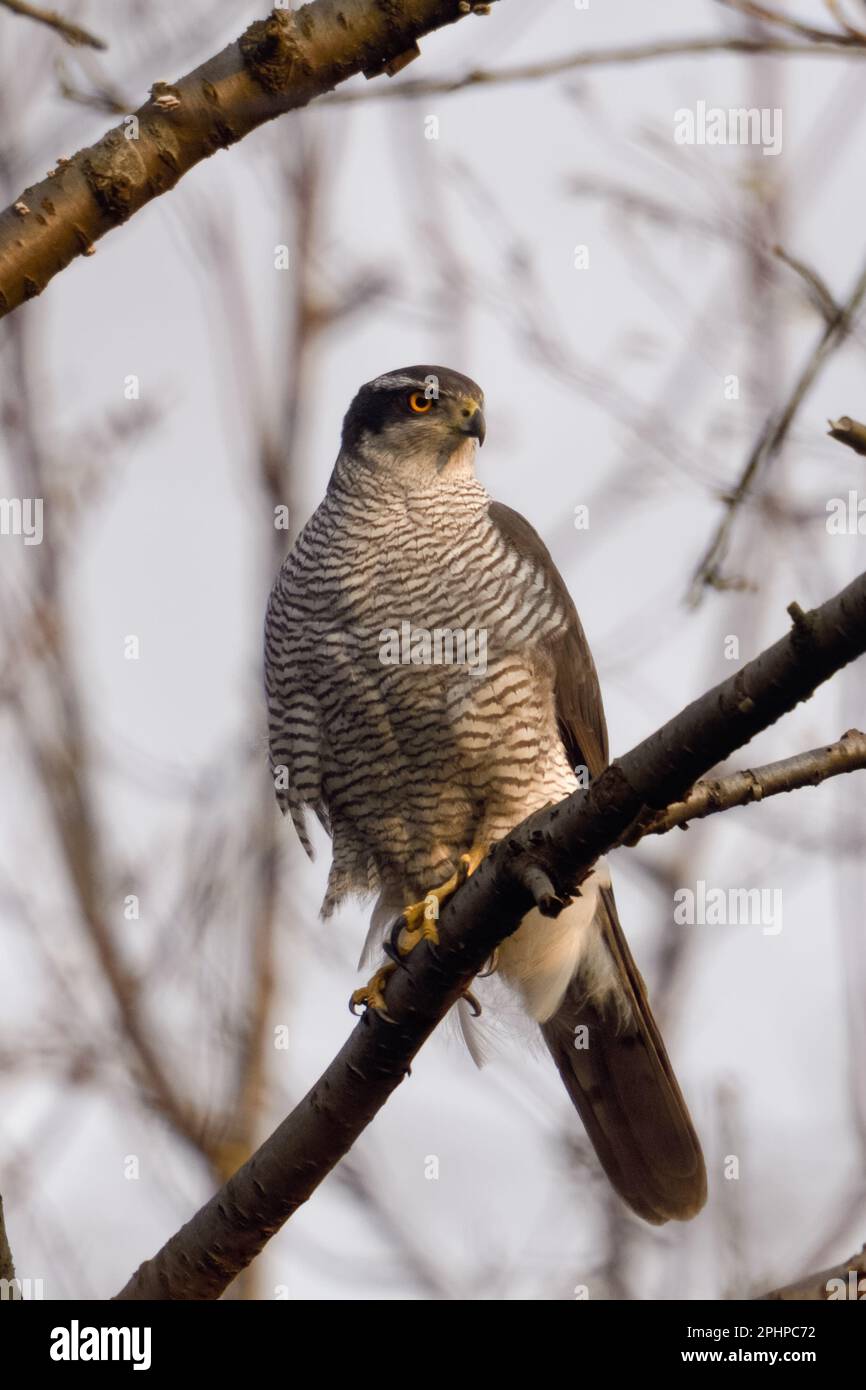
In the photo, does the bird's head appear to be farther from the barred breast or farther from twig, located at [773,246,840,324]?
twig, located at [773,246,840,324]

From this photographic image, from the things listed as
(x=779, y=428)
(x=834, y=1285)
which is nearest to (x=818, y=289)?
(x=779, y=428)

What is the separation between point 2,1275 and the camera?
334 centimetres

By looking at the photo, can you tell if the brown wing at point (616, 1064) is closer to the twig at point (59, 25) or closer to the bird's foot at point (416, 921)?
the bird's foot at point (416, 921)

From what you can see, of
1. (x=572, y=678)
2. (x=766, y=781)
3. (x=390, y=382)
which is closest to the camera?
(x=766, y=781)

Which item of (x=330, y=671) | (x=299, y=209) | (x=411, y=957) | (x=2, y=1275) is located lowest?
(x=2, y=1275)

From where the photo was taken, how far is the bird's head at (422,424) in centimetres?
590

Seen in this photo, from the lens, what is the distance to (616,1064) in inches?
224

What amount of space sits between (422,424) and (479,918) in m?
2.71

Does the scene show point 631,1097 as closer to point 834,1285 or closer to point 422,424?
point 834,1285

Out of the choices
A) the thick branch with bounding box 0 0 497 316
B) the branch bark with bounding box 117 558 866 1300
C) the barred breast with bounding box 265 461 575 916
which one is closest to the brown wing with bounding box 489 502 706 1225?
the barred breast with bounding box 265 461 575 916
